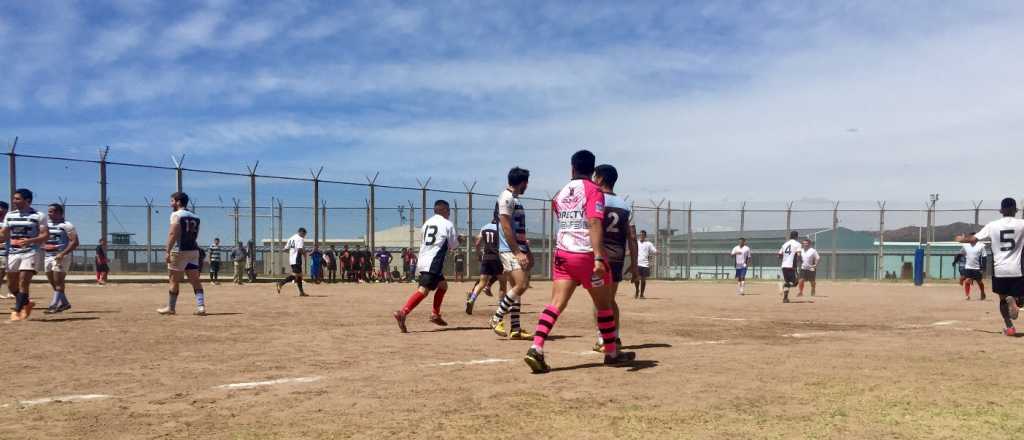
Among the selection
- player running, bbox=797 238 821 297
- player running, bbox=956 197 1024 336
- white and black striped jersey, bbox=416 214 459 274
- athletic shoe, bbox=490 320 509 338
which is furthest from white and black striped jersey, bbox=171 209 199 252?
player running, bbox=797 238 821 297

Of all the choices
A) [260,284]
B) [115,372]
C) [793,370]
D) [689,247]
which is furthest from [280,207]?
[793,370]

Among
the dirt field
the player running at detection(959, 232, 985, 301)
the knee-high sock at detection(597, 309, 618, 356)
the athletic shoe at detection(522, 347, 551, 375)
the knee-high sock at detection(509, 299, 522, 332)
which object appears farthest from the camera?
the player running at detection(959, 232, 985, 301)

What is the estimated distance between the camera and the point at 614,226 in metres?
6.75

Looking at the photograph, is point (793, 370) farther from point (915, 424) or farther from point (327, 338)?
point (327, 338)

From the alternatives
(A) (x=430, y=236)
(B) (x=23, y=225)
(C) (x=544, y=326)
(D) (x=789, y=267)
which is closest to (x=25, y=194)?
(B) (x=23, y=225)

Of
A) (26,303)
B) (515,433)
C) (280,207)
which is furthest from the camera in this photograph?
(280,207)

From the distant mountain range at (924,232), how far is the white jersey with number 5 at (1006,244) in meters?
24.6

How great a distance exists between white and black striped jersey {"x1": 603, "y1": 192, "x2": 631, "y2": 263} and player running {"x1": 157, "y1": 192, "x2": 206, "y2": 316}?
23.4ft

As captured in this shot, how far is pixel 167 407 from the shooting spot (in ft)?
15.6

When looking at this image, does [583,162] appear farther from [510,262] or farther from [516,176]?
[510,262]

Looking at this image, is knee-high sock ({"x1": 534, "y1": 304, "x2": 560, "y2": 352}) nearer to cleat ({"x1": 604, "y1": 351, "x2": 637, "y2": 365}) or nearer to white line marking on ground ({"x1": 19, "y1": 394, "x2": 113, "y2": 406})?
cleat ({"x1": 604, "y1": 351, "x2": 637, "y2": 365})

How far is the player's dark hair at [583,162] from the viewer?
258 inches

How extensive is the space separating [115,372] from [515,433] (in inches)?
151

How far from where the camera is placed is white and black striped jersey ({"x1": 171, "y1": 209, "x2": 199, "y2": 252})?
37.0 feet
